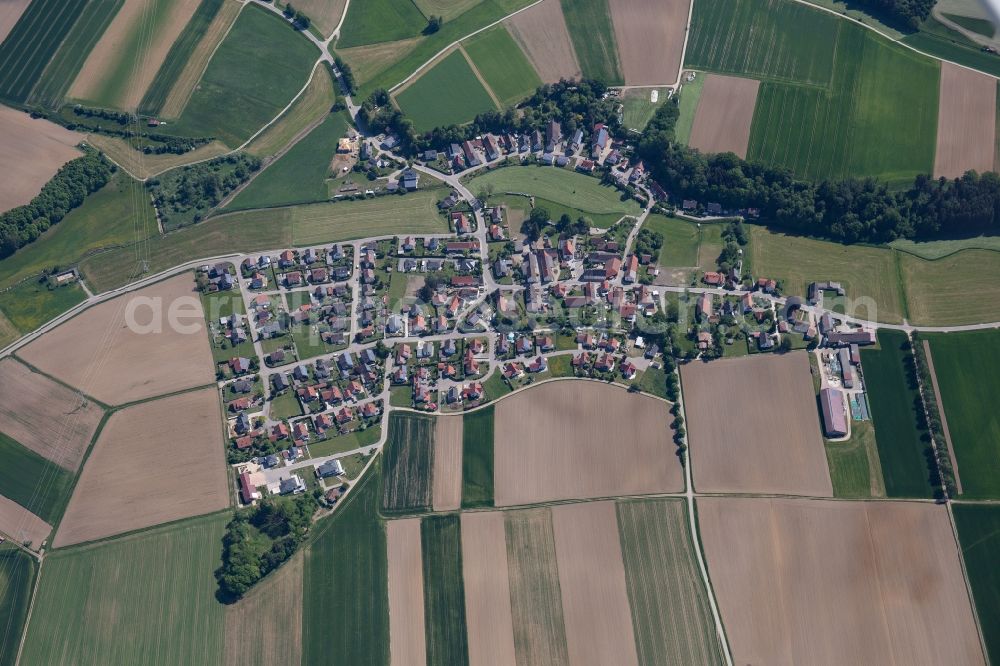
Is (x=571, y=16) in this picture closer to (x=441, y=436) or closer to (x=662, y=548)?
(x=441, y=436)

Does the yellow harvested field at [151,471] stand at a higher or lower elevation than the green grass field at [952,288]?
lower

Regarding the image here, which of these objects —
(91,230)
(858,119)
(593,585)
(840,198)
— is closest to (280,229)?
(91,230)

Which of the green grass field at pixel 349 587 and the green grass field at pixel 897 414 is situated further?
the green grass field at pixel 897 414

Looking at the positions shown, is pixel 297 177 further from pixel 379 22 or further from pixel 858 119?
pixel 858 119

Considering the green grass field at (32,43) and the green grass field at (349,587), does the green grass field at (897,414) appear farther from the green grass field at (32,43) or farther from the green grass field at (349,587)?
the green grass field at (32,43)

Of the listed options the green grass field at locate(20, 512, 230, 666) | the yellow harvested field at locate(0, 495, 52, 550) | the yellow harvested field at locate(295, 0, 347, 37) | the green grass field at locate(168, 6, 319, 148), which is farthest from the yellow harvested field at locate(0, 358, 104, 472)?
the yellow harvested field at locate(295, 0, 347, 37)

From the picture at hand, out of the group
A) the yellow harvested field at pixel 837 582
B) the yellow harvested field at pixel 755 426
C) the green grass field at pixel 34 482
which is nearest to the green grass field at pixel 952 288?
the yellow harvested field at pixel 755 426
